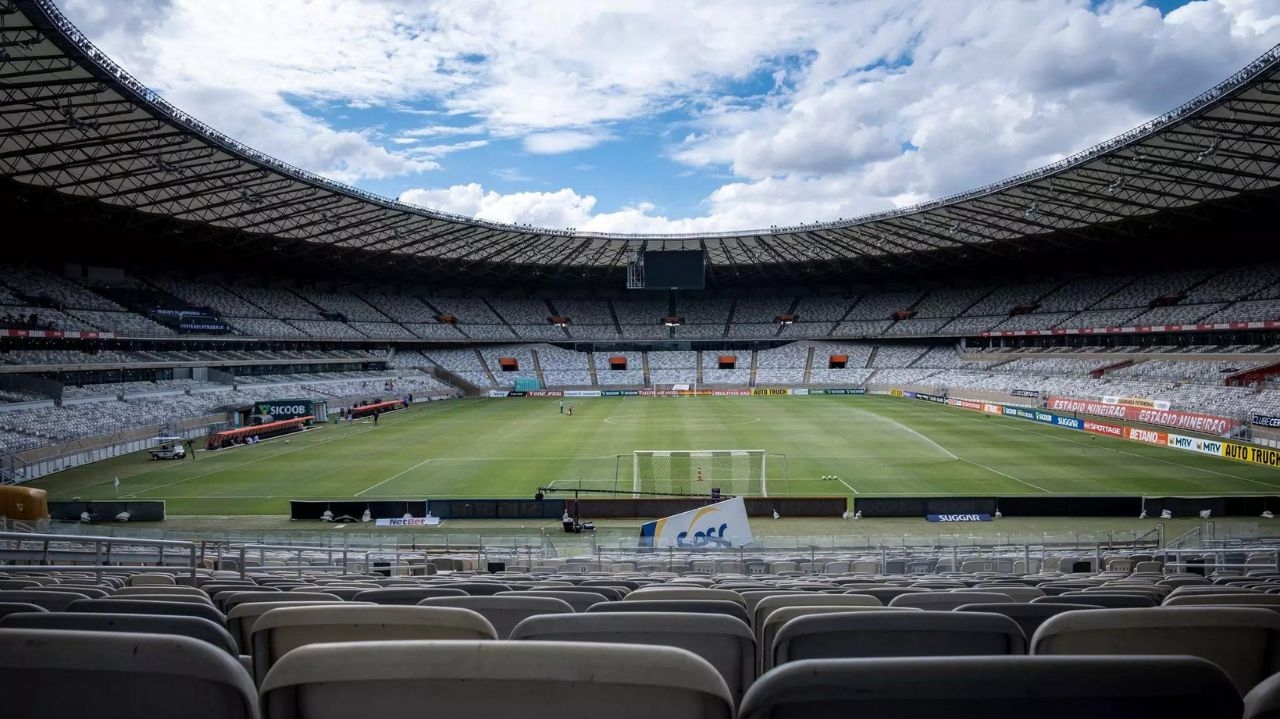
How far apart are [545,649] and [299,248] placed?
79213mm

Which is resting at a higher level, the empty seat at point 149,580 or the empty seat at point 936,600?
the empty seat at point 936,600

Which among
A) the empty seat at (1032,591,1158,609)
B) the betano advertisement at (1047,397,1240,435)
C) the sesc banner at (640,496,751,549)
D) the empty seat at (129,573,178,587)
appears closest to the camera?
the empty seat at (1032,591,1158,609)

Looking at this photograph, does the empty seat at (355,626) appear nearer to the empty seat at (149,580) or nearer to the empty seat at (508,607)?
the empty seat at (508,607)

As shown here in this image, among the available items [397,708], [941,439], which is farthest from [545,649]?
[941,439]

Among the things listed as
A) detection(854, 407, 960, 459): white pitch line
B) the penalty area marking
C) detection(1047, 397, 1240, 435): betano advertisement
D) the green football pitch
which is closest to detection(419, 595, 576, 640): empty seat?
the green football pitch

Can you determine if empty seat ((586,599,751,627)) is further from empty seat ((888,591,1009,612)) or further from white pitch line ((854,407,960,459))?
white pitch line ((854,407,960,459))

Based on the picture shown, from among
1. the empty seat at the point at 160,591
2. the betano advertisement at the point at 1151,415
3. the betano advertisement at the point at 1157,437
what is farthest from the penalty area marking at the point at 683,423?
the empty seat at the point at 160,591

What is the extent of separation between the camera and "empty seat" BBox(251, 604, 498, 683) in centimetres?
244

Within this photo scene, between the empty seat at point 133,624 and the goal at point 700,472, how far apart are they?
27.3 metres

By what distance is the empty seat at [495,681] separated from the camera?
1652 millimetres

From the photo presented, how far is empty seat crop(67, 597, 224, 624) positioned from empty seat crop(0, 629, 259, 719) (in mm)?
1496

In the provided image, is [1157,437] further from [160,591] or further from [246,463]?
[246,463]

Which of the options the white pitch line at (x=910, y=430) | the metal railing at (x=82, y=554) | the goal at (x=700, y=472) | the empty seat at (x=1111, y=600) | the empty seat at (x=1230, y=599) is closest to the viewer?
the empty seat at (x=1230, y=599)

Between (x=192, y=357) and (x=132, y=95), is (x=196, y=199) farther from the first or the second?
(x=132, y=95)
